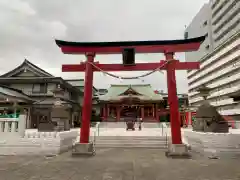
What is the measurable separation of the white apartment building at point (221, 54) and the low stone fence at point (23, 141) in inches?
1261

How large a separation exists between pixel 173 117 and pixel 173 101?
0.72 meters

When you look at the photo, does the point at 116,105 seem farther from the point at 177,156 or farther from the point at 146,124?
the point at 177,156

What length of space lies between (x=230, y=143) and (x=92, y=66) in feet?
24.4

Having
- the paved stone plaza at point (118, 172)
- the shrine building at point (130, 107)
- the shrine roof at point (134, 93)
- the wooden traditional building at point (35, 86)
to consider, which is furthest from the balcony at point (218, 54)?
the paved stone plaza at point (118, 172)

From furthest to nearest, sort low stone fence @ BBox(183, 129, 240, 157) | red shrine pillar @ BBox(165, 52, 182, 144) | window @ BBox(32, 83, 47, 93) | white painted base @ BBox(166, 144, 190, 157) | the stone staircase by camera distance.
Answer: window @ BBox(32, 83, 47, 93)
the stone staircase
low stone fence @ BBox(183, 129, 240, 157)
red shrine pillar @ BBox(165, 52, 182, 144)
white painted base @ BBox(166, 144, 190, 157)

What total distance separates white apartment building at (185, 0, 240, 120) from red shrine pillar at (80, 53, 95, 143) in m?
30.8

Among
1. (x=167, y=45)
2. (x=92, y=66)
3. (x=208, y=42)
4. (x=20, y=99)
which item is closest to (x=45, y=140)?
(x=92, y=66)

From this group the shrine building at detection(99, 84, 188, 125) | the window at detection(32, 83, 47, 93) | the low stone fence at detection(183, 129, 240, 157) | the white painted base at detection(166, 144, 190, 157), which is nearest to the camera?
the white painted base at detection(166, 144, 190, 157)

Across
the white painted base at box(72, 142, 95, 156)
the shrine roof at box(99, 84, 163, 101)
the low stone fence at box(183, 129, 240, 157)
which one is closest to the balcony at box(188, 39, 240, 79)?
the shrine roof at box(99, 84, 163, 101)

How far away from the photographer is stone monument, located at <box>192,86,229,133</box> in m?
8.76

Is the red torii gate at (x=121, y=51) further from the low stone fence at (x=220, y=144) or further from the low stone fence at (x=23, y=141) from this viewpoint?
the low stone fence at (x=220, y=144)

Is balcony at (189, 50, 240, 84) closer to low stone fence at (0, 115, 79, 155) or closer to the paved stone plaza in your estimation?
the paved stone plaza

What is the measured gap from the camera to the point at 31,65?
31.2 m

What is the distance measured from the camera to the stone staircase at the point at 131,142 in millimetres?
11727
